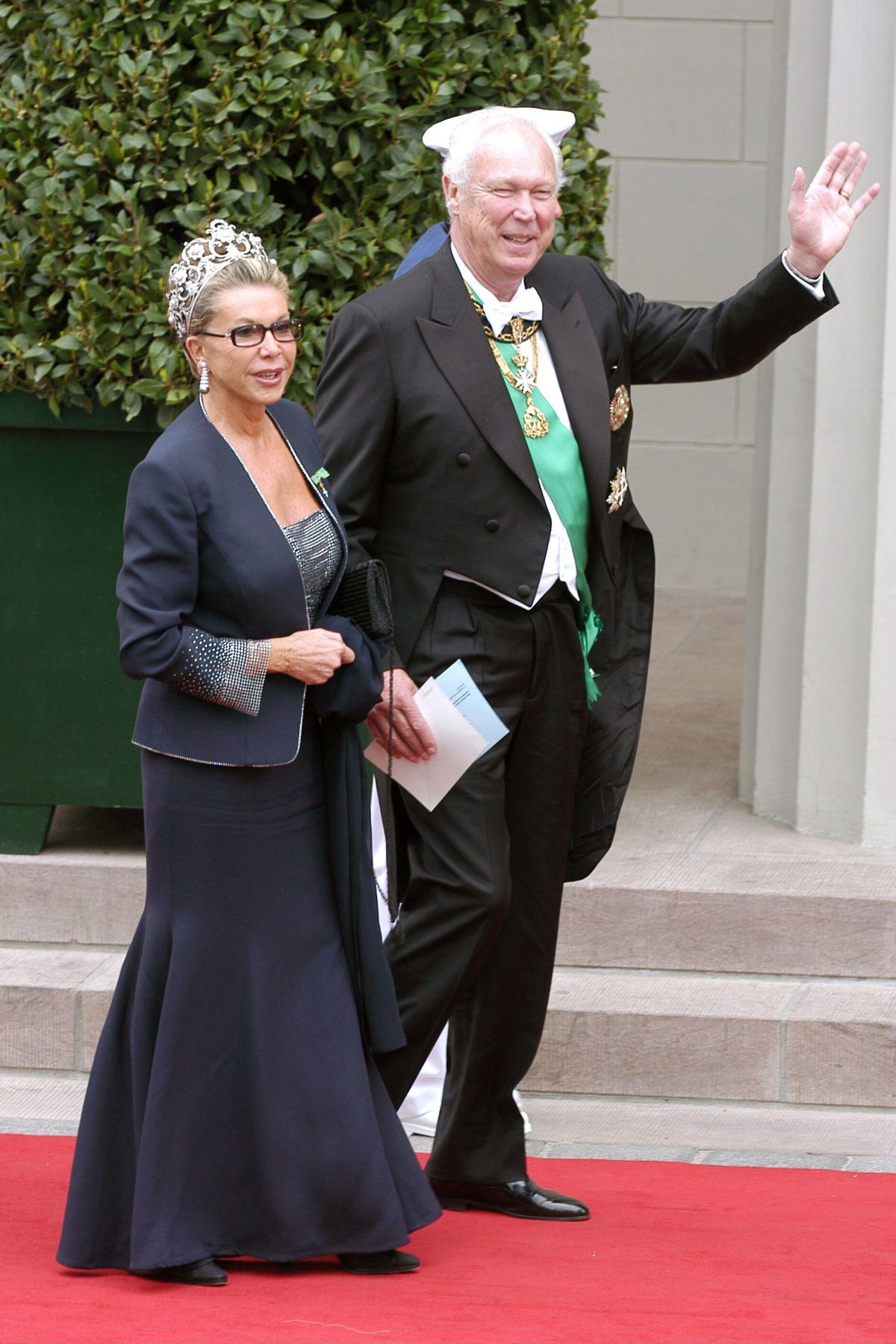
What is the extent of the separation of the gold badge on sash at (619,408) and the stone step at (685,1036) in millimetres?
1470

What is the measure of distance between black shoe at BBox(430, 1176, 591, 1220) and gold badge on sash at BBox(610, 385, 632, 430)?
1447 mm

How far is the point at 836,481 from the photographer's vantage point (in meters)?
5.48

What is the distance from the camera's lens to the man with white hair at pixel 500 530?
3.79 m

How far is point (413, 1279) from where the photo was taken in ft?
12.0

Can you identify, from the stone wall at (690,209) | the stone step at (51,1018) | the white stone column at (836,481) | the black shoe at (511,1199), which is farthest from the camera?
→ the stone wall at (690,209)

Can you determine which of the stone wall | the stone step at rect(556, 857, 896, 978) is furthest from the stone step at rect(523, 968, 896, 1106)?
the stone wall

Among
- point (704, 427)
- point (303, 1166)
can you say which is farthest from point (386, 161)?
point (704, 427)

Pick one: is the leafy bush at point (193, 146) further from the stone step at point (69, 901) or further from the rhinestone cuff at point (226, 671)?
the rhinestone cuff at point (226, 671)

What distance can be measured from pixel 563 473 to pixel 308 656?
621 millimetres

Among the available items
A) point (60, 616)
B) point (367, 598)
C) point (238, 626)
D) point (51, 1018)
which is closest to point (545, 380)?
point (367, 598)

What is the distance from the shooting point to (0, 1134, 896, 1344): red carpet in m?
3.39

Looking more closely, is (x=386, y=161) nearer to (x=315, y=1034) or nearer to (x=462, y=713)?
(x=462, y=713)

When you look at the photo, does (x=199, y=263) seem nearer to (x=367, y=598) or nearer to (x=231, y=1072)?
(x=367, y=598)

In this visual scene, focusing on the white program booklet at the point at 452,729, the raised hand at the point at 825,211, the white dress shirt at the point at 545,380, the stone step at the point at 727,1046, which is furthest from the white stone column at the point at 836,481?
the white program booklet at the point at 452,729
